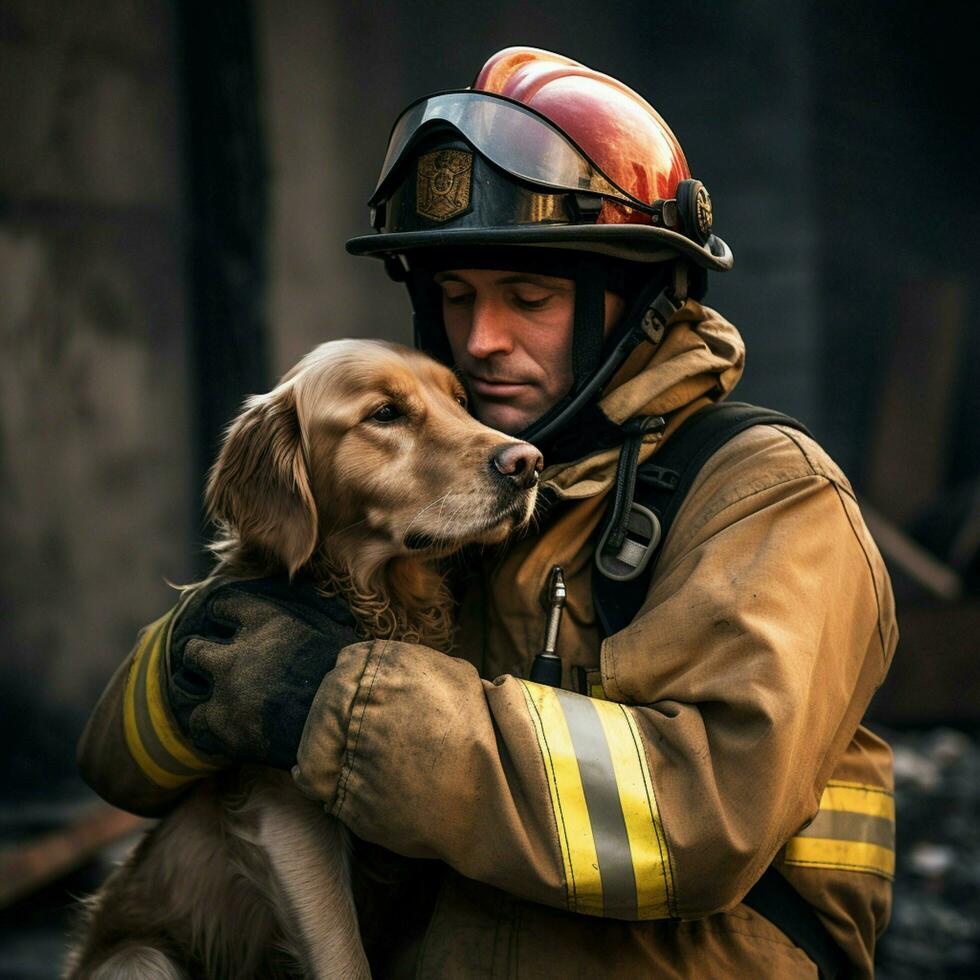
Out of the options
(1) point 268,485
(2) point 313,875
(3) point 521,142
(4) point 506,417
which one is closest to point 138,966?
(2) point 313,875

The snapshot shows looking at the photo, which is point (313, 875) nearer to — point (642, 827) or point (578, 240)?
point (642, 827)

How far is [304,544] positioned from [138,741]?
21.6 inches

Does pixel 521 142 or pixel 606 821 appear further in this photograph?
pixel 521 142

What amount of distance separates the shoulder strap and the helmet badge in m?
Answer: 0.69

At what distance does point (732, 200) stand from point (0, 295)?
480 cm

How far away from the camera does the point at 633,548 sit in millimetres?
2363

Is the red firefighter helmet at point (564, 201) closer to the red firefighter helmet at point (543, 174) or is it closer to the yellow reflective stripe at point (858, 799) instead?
the red firefighter helmet at point (543, 174)

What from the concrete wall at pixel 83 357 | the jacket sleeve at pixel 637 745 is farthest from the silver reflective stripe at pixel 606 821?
the concrete wall at pixel 83 357

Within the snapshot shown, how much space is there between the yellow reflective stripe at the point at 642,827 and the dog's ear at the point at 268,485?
855 millimetres

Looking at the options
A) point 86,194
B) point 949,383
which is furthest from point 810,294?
point 86,194

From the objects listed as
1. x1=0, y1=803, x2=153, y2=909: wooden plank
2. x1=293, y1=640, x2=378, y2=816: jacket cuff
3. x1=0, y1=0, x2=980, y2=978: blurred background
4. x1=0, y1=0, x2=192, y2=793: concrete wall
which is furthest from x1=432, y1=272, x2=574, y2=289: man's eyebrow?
x1=0, y1=0, x2=192, y2=793: concrete wall

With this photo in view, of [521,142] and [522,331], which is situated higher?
[521,142]

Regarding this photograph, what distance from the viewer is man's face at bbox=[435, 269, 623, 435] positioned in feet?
8.70

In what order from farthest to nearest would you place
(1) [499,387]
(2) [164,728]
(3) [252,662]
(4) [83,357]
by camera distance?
(4) [83,357], (1) [499,387], (2) [164,728], (3) [252,662]
